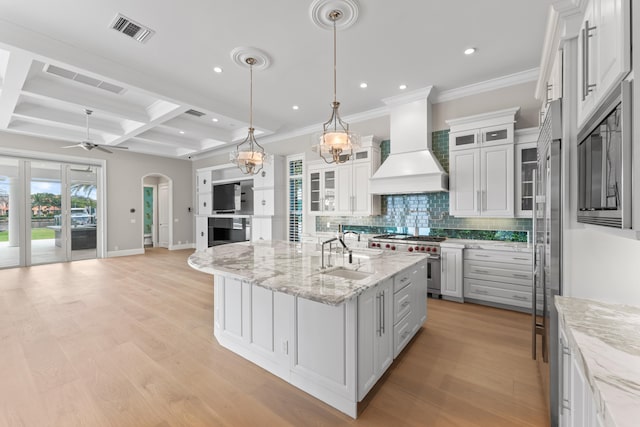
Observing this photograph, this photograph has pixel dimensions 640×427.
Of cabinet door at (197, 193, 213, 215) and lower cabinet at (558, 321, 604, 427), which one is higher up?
cabinet door at (197, 193, 213, 215)

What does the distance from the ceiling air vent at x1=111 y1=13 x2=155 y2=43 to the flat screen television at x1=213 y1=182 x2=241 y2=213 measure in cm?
456

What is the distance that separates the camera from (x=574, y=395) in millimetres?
1188

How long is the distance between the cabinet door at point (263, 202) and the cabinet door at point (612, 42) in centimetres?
563

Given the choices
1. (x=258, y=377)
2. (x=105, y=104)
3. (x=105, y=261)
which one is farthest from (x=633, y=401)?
(x=105, y=261)

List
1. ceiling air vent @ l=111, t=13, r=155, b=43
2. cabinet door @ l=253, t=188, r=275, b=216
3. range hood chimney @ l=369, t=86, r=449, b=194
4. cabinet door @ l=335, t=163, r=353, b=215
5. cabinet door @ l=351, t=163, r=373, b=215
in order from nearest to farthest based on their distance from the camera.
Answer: ceiling air vent @ l=111, t=13, r=155, b=43 → range hood chimney @ l=369, t=86, r=449, b=194 → cabinet door @ l=351, t=163, r=373, b=215 → cabinet door @ l=335, t=163, r=353, b=215 → cabinet door @ l=253, t=188, r=275, b=216

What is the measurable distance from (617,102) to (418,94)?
3.61 meters

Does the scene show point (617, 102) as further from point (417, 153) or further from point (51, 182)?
point (51, 182)

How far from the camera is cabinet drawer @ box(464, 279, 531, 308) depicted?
3440 millimetres

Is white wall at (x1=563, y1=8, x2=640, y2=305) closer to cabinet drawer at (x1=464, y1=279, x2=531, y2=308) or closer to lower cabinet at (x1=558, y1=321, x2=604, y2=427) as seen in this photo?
lower cabinet at (x1=558, y1=321, x2=604, y2=427)

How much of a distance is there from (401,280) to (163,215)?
9.78m

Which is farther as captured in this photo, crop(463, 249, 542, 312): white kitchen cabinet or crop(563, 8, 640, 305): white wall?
crop(463, 249, 542, 312): white kitchen cabinet

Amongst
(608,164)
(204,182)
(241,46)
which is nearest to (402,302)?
(608,164)

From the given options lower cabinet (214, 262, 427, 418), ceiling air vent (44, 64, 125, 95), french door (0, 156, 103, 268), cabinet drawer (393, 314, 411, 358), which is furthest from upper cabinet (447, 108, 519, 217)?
french door (0, 156, 103, 268)

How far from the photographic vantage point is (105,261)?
7027 millimetres
